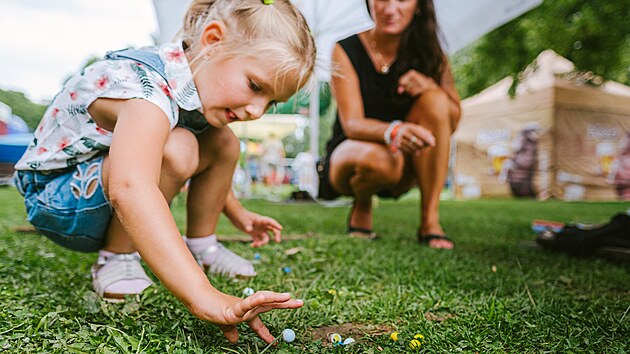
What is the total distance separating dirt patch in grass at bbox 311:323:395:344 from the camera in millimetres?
994

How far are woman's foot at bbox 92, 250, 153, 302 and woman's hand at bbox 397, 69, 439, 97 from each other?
1.47 m

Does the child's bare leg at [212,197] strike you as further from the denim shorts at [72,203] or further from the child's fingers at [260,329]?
the child's fingers at [260,329]

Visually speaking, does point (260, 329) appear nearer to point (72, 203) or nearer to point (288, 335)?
point (288, 335)

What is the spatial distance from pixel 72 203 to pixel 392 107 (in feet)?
5.52

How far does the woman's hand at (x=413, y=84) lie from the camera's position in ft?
7.53

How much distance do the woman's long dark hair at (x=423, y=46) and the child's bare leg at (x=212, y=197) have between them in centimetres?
127

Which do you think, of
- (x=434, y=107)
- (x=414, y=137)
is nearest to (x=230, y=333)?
(x=414, y=137)

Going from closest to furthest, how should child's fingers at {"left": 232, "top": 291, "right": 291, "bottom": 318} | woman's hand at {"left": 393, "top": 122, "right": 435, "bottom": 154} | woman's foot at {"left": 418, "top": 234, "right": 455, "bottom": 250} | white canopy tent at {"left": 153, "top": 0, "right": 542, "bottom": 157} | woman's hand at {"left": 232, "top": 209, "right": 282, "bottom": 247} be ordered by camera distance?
child's fingers at {"left": 232, "top": 291, "right": 291, "bottom": 318}
woman's hand at {"left": 232, "top": 209, "right": 282, "bottom": 247}
woman's hand at {"left": 393, "top": 122, "right": 435, "bottom": 154}
woman's foot at {"left": 418, "top": 234, "right": 455, "bottom": 250}
white canopy tent at {"left": 153, "top": 0, "right": 542, "bottom": 157}

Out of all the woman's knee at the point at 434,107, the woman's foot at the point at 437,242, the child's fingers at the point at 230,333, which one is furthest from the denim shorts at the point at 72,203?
the woman's knee at the point at 434,107

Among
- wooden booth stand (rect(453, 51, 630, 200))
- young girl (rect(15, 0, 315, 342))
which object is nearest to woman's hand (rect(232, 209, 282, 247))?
young girl (rect(15, 0, 315, 342))

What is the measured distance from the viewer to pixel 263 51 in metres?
1.19

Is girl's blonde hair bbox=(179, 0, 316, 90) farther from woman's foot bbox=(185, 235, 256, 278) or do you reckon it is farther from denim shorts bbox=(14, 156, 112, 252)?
woman's foot bbox=(185, 235, 256, 278)

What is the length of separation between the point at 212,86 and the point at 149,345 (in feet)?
2.01

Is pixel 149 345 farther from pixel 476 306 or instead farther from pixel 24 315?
pixel 476 306
